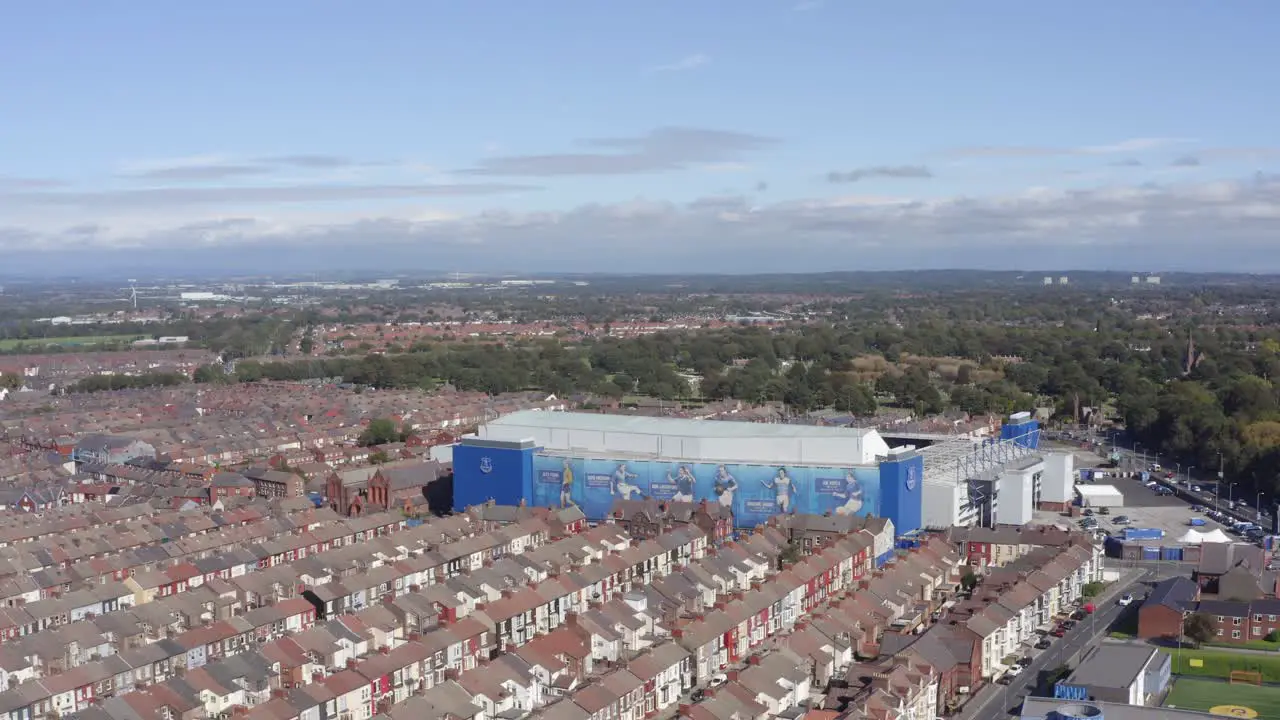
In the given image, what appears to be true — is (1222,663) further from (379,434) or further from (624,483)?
(379,434)

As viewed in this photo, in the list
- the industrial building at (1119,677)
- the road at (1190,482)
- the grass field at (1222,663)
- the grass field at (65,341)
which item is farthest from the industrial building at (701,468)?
the grass field at (65,341)

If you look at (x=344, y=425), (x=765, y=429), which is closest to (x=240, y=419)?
(x=344, y=425)

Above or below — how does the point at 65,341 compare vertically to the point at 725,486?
below

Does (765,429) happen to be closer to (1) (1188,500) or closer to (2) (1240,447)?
(1) (1188,500)

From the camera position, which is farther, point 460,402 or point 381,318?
point 381,318

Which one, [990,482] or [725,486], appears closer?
[725,486]

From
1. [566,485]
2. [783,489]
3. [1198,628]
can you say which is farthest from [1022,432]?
[1198,628]
